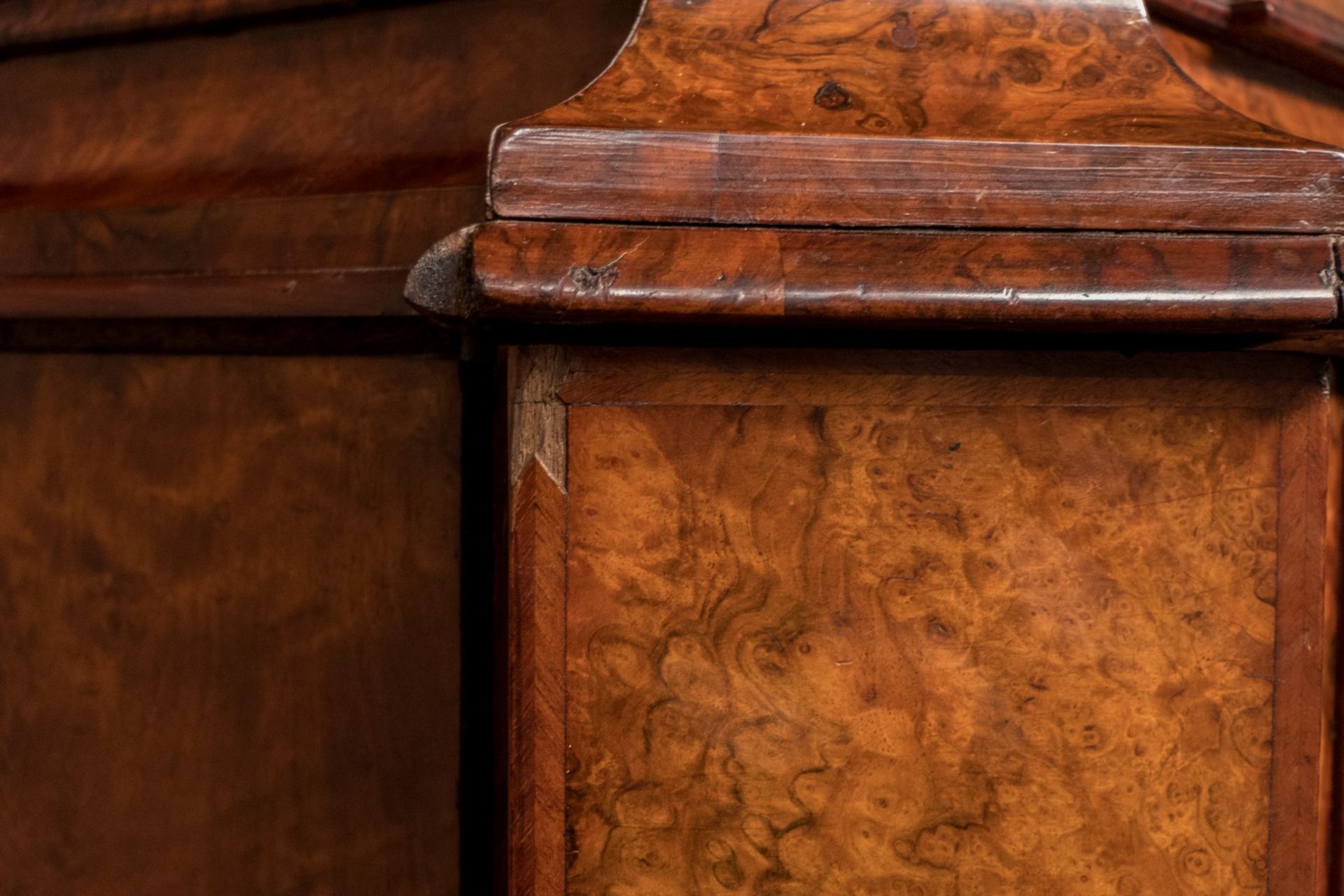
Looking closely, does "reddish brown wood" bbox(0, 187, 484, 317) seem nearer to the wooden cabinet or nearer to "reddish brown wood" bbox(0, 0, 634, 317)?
"reddish brown wood" bbox(0, 0, 634, 317)

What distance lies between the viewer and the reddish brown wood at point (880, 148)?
0.52 meters

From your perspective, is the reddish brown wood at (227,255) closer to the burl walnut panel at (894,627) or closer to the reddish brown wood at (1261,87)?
the burl walnut panel at (894,627)

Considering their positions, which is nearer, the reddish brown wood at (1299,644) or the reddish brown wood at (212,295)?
the reddish brown wood at (1299,644)

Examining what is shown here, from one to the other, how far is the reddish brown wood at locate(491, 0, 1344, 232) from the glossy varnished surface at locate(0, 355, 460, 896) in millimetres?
292

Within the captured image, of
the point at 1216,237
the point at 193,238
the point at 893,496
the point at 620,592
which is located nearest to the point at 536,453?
the point at 620,592

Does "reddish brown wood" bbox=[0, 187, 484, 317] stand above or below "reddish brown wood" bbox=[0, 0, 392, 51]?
below

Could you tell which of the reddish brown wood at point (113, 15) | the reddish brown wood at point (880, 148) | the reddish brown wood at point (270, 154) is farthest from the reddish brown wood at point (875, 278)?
the reddish brown wood at point (113, 15)

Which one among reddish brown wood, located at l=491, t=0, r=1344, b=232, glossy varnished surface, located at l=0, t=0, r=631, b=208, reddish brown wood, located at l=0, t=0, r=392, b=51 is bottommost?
reddish brown wood, located at l=491, t=0, r=1344, b=232

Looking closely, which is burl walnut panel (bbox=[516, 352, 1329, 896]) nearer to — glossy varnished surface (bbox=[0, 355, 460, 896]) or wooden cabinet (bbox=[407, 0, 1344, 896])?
wooden cabinet (bbox=[407, 0, 1344, 896])

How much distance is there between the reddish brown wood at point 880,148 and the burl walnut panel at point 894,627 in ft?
0.28

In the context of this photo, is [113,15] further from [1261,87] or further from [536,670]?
[1261,87]

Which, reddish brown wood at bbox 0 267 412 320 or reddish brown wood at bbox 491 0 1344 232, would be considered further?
reddish brown wood at bbox 0 267 412 320

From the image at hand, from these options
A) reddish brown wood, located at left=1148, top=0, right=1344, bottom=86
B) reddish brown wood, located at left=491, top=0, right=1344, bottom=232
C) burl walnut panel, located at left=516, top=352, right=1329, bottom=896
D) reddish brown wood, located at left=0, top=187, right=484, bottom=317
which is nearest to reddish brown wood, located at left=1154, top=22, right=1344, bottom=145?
reddish brown wood, located at left=1148, top=0, right=1344, bottom=86

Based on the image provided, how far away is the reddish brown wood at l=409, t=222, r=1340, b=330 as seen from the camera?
506 mm
